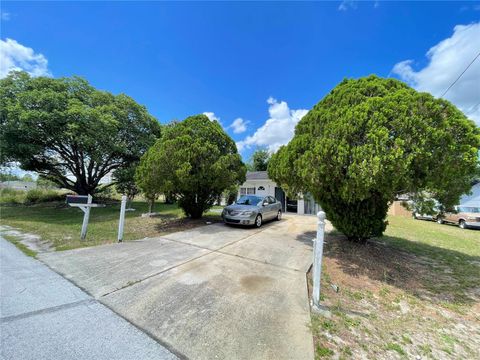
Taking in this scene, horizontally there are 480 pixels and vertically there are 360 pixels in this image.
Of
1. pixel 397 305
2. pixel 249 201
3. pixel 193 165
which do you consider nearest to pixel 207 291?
pixel 397 305

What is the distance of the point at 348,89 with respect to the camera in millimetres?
5496

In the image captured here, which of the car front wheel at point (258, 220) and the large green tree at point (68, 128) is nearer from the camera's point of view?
the car front wheel at point (258, 220)

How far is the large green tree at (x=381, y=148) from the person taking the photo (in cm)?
403

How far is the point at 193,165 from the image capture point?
27.3 feet

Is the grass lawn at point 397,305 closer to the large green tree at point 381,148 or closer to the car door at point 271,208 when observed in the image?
the large green tree at point 381,148

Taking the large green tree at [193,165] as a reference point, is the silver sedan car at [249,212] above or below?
below

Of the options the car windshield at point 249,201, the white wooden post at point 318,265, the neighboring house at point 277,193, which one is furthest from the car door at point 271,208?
the white wooden post at point 318,265

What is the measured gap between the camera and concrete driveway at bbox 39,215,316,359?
235cm

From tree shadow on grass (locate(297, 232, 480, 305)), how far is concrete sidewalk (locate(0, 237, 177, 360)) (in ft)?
14.2

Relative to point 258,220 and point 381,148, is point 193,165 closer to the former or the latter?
point 258,220

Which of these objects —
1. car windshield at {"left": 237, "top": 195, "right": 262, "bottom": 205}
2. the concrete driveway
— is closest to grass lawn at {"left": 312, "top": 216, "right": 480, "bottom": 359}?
the concrete driveway

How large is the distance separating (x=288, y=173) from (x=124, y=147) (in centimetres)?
1394

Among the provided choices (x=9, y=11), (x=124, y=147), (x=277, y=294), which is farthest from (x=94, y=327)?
(x=124, y=147)

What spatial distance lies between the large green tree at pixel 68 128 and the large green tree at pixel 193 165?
7.05 m
